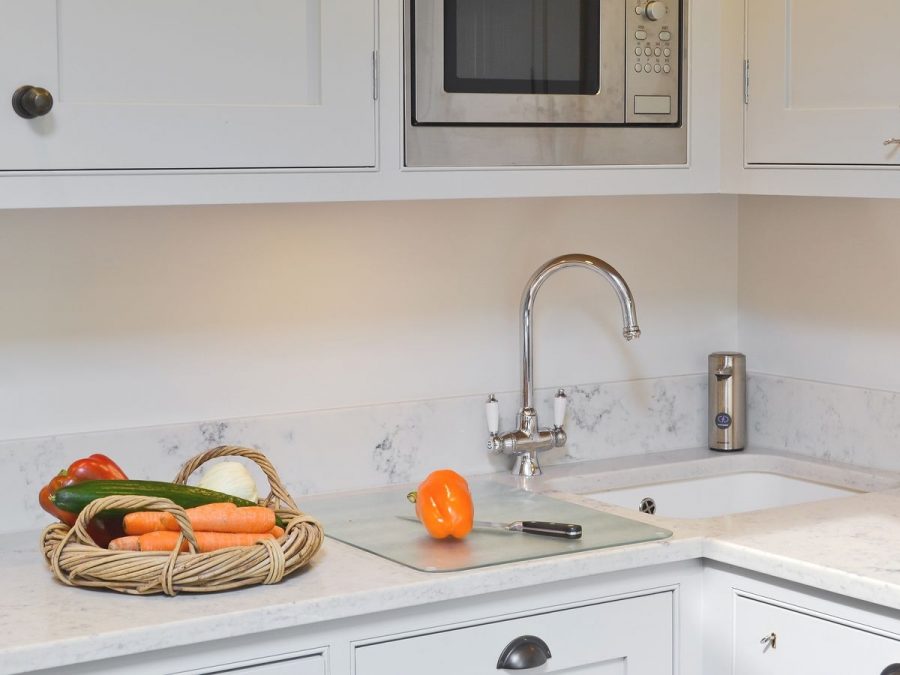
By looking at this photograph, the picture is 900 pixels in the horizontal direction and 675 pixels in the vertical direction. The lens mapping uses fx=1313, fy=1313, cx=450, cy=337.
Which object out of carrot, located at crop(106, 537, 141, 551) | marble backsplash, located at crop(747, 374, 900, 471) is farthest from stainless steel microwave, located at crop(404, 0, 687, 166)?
carrot, located at crop(106, 537, 141, 551)

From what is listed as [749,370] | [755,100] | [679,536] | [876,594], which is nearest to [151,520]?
[679,536]

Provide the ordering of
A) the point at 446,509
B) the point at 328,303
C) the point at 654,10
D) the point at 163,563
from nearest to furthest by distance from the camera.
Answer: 1. the point at 163,563
2. the point at 446,509
3. the point at 654,10
4. the point at 328,303

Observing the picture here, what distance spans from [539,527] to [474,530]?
106mm

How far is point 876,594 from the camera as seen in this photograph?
5.57 feet

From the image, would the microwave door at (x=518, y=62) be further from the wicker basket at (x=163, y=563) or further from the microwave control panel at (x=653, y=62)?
the wicker basket at (x=163, y=563)

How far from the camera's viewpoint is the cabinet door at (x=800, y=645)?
1.74 meters

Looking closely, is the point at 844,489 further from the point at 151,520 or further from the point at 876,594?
the point at 151,520

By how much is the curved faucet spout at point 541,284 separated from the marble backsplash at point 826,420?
1.48 ft

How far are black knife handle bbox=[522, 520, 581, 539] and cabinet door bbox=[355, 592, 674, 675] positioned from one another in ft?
0.36

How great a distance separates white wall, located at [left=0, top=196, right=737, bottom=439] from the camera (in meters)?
2.10

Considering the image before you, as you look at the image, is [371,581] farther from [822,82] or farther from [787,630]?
[822,82]

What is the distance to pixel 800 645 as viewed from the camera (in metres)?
1.84

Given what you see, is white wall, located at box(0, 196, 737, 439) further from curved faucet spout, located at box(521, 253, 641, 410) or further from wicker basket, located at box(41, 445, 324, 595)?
wicker basket, located at box(41, 445, 324, 595)

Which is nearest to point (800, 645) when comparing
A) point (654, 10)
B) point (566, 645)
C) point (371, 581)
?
point (566, 645)
